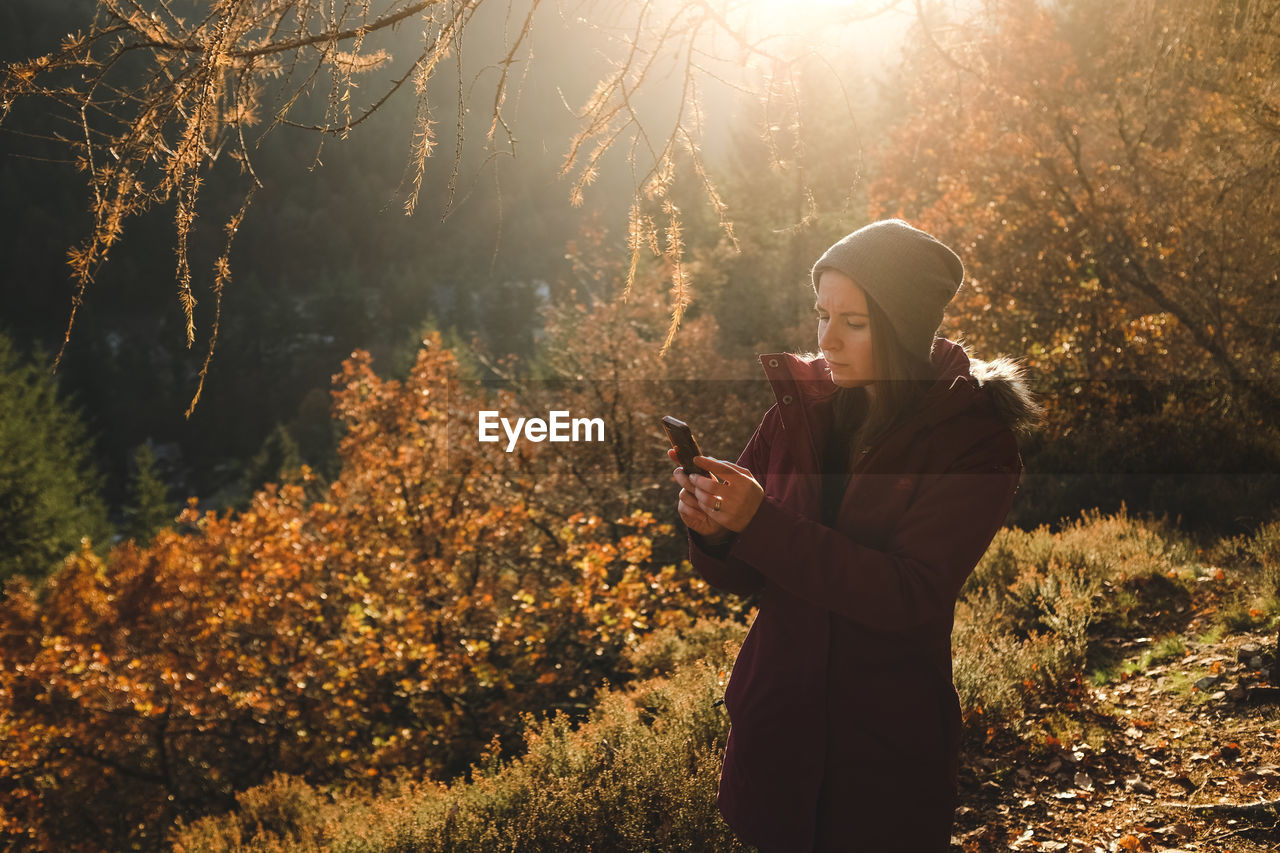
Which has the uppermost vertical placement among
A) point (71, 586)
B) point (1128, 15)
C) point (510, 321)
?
point (510, 321)

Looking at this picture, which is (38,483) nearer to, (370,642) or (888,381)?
(370,642)

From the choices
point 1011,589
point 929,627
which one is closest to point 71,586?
→ point 1011,589

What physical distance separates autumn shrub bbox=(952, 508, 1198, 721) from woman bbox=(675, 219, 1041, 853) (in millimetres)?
2983

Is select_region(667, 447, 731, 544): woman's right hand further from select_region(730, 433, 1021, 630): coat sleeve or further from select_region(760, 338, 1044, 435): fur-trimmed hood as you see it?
select_region(760, 338, 1044, 435): fur-trimmed hood

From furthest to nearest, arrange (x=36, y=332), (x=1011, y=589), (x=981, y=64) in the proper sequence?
(x=36, y=332) < (x=981, y=64) < (x=1011, y=589)

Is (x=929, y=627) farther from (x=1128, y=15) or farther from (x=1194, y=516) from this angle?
(x=1194, y=516)

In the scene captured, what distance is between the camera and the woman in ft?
4.46

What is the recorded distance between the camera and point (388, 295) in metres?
86.9

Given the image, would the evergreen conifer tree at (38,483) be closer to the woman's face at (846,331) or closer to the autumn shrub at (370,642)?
the autumn shrub at (370,642)

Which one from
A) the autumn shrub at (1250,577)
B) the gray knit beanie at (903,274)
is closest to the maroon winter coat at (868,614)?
the gray knit beanie at (903,274)

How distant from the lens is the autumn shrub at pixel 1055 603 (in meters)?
4.35

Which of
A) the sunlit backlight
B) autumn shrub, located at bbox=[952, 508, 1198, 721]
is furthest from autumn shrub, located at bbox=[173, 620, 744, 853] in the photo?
the sunlit backlight

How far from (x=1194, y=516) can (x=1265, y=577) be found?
3.43 meters

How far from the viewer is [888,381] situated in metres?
1.49
